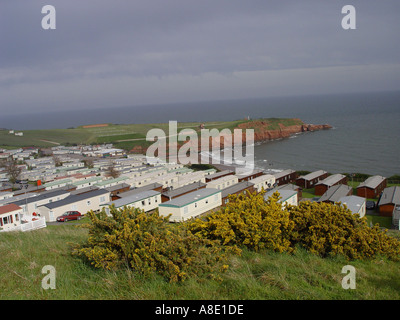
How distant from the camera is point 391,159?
46656 millimetres

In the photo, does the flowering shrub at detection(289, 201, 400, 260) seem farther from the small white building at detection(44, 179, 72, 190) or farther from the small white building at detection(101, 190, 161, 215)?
the small white building at detection(44, 179, 72, 190)

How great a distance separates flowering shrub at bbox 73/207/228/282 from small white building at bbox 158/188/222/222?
1323 centimetres

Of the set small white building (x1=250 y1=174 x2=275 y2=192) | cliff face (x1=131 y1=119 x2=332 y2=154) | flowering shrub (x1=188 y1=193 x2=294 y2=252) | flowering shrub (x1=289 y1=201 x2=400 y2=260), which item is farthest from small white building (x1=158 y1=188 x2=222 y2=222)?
cliff face (x1=131 y1=119 x2=332 y2=154)

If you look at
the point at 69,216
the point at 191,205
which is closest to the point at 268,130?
the point at 191,205

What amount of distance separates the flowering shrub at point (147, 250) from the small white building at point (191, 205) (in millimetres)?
13233

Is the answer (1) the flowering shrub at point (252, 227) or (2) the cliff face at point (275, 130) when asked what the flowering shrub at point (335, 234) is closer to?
(1) the flowering shrub at point (252, 227)

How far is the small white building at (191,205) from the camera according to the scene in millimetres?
19797

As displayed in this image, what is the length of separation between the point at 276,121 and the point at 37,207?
76856 mm

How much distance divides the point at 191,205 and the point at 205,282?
15580mm

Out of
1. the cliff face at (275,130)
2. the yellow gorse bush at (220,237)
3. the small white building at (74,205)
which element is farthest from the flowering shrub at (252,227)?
the cliff face at (275,130)

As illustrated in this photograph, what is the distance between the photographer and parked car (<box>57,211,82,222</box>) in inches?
829

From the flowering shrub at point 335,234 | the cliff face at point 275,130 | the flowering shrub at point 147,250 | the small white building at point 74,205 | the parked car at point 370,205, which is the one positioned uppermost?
the cliff face at point 275,130
